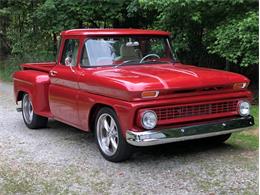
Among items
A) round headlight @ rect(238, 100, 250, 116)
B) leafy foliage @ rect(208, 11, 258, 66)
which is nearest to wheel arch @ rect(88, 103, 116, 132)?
round headlight @ rect(238, 100, 250, 116)

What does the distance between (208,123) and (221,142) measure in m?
1.04

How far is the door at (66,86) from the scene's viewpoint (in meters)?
6.98

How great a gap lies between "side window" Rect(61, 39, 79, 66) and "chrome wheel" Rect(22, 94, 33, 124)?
1.54 meters

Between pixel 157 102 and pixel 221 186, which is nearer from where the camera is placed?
pixel 221 186

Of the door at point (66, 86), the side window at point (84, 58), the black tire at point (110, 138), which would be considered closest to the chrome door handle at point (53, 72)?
the door at point (66, 86)

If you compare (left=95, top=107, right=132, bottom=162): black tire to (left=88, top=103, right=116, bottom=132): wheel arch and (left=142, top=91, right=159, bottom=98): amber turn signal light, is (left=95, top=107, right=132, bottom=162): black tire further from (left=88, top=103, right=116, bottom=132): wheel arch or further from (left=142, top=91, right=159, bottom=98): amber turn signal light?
(left=142, top=91, right=159, bottom=98): amber turn signal light

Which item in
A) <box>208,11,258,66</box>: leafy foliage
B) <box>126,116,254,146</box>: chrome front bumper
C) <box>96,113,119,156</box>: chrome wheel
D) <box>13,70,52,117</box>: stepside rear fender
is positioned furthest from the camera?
<box>208,11,258,66</box>: leafy foliage

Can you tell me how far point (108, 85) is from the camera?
603cm

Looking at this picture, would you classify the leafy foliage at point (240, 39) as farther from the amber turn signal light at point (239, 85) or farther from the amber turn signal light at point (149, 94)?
the amber turn signal light at point (149, 94)

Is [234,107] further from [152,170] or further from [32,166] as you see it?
[32,166]

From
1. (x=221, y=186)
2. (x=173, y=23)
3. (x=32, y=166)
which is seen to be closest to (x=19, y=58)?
(x=173, y=23)

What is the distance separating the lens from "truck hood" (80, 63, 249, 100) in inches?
225

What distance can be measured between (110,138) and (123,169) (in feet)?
1.97

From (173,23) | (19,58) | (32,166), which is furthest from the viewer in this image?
(19,58)
